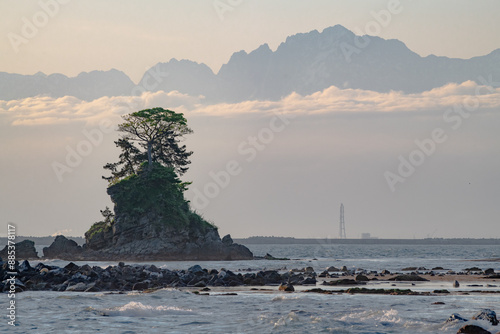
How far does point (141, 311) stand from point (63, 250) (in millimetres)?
76314

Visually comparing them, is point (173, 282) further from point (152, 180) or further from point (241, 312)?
point (152, 180)

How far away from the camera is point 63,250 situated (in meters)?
101

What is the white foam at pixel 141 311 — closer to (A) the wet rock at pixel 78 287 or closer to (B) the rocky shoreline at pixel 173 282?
(B) the rocky shoreline at pixel 173 282

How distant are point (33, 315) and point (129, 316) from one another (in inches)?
169

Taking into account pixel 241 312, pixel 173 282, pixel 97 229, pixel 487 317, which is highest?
pixel 97 229

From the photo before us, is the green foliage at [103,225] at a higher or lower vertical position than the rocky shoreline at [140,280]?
higher

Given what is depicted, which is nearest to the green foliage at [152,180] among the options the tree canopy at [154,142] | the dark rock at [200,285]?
the tree canopy at [154,142]

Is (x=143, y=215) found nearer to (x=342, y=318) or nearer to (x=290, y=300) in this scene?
(x=290, y=300)

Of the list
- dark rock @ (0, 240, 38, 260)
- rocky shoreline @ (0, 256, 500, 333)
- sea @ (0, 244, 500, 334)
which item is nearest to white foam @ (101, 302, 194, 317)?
sea @ (0, 244, 500, 334)

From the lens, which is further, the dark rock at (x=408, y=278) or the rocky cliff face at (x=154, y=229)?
the rocky cliff face at (x=154, y=229)

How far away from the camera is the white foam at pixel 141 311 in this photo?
28234 millimetres

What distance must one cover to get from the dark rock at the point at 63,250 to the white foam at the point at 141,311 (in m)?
71.1

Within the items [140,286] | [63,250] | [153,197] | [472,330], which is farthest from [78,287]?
[63,250]

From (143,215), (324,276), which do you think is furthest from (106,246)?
(324,276)
